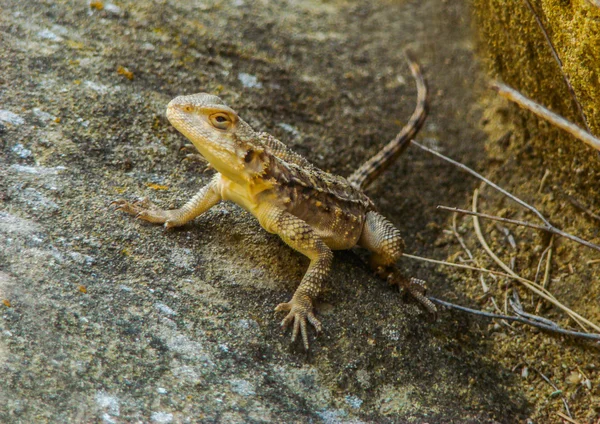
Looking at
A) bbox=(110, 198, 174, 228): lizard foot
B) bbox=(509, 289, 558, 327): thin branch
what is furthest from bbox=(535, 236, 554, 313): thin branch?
bbox=(110, 198, 174, 228): lizard foot

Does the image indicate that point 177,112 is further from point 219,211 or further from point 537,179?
point 537,179

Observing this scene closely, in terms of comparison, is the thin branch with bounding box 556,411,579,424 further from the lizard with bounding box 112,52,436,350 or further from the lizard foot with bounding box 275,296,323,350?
the lizard foot with bounding box 275,296,323,350

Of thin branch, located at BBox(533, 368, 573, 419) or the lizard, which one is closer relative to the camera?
the lizard

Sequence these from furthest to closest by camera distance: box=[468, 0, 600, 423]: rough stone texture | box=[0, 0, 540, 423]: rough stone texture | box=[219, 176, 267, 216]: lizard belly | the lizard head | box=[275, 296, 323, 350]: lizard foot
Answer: box=[468, 0, 600, 423]: rough stone texture → box=[219, 176, 267, 216]: lizard belly → the lizard head → box=[275, 296, 323, 350]: lizard foot → box=[0, 0, 540, 423]: rough stone texture

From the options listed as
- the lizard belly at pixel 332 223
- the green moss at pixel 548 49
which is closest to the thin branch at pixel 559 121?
the green moss at pixel 548 49

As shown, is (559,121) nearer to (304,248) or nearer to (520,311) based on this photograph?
(304,248)

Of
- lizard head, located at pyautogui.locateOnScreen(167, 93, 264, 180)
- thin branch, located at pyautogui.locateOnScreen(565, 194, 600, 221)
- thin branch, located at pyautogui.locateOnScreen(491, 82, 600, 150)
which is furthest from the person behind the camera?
thin branch, located at pyautogui.locateOnScreen(565, 194, 600, 221)

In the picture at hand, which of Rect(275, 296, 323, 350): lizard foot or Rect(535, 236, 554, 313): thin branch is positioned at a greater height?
Rect(535, 236, 554, 313): thin branch

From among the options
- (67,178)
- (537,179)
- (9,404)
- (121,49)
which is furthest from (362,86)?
(9,404)
